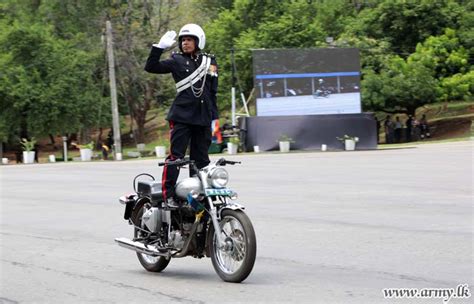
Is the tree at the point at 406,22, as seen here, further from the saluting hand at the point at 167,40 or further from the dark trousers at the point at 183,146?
the saluting hand at the point at 167,40

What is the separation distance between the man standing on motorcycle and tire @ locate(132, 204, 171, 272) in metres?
0.68

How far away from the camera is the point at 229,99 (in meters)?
56.3

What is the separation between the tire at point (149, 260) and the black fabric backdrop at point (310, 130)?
33374mm

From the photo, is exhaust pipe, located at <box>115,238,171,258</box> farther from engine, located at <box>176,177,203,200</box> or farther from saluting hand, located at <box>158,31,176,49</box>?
saluting hand, located at <box>158,31,176,49</box>

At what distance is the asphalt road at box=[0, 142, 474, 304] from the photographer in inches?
284

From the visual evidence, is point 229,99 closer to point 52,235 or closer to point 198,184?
point 52,235

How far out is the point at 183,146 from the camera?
793 cm

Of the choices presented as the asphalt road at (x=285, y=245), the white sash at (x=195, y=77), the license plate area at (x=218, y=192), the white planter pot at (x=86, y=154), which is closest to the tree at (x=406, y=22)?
the white planter pot at (x=86, y=154)

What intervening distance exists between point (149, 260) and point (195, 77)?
194 cm

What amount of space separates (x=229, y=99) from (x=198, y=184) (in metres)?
48.9

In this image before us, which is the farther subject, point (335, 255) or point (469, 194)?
point (469, 194)

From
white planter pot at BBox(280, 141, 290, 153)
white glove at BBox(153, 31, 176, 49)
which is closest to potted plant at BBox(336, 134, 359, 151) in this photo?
white planter pot at BBox(280, 141, 290, 153)

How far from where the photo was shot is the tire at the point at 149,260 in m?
8.27

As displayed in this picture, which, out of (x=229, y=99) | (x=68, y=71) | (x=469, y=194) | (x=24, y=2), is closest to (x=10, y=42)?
(x=68, y=71)
